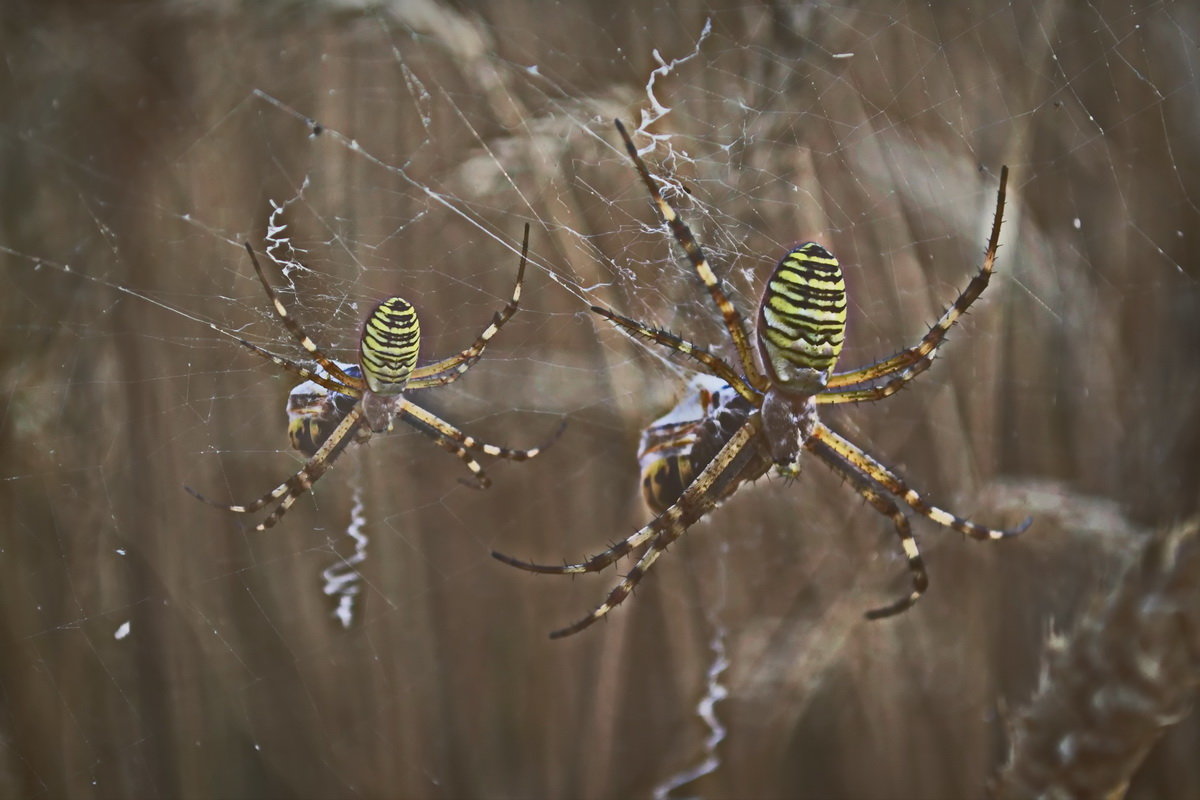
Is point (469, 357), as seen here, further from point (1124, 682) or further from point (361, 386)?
point (1124, 682)

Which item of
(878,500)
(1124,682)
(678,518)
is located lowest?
(1124,682)

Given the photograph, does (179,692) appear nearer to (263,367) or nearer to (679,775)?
(263,367)

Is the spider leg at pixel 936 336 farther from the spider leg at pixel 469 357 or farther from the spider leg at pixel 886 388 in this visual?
the spider leg at pixel 469 357

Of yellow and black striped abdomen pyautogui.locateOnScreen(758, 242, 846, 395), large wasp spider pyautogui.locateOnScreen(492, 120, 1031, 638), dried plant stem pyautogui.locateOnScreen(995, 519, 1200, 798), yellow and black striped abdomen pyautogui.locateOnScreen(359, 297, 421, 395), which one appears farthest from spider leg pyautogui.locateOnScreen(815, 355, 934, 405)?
yellow and black striped abdomen pyautogui.locateOnScreen(359, 297, 421, 395)

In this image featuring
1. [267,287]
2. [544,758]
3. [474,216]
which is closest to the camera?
[267,287]

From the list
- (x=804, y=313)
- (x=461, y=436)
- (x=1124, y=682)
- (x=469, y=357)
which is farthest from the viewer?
(x=461, y=436)

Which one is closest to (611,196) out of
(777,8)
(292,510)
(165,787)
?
(777,8)

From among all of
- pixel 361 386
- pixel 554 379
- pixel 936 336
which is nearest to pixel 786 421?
pixel 936 336
